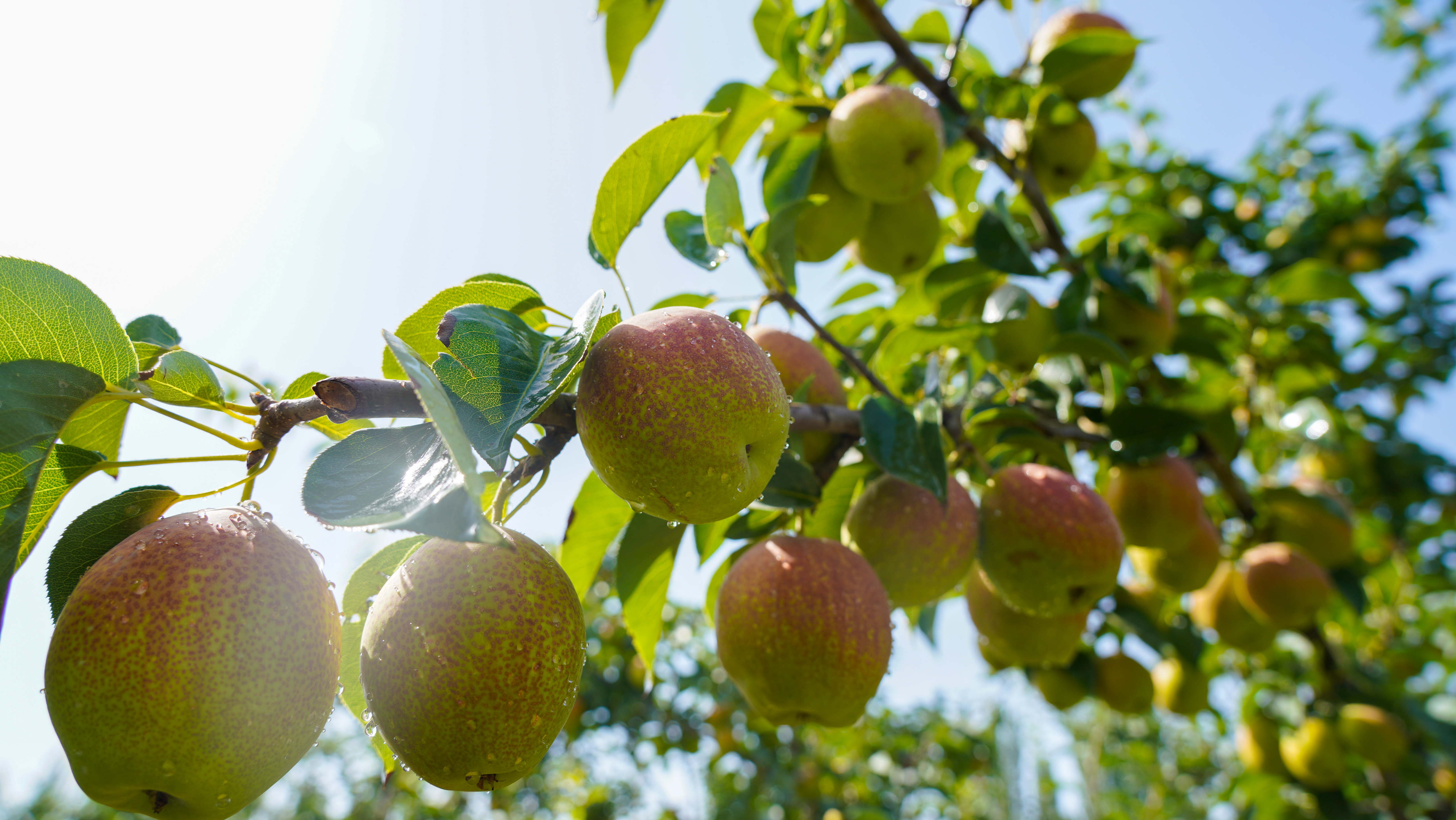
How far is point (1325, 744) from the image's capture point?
283cm

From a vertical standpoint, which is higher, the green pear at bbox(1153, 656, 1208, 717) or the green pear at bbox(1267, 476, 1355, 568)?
the green pear at bbox(1267, 476, 1355, 568)

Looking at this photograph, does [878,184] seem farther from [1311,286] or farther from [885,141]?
[1311,286]

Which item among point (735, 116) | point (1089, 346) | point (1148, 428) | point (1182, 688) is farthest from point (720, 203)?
point (1182, 688)

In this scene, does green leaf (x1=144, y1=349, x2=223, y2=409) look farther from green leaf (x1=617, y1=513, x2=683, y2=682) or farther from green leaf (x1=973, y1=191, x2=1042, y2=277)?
green leaf (x1=973, y1=191, x2=1042, y2=277)

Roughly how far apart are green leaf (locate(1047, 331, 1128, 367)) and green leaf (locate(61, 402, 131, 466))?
5.63 ft

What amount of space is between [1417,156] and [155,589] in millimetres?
4908

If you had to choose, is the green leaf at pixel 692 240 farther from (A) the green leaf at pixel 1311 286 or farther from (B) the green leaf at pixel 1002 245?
(A) the green leaf at pixel 1311 286

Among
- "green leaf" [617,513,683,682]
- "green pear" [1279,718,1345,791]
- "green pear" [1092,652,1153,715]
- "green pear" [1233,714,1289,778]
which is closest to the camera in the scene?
"green leaf" [617,513,683,682]

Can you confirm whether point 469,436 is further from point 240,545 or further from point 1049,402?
point 1049,402

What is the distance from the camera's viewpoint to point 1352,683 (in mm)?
2947

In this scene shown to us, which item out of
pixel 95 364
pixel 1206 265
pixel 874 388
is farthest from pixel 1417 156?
pixel 95 364

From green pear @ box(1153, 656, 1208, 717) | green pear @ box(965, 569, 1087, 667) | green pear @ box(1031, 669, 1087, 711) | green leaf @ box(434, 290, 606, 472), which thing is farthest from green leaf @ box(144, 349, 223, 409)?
green pear @ box(1153, 656, 1208, 717)

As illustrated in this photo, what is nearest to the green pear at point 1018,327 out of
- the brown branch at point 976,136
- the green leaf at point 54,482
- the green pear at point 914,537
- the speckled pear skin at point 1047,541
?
the brown branch at point 976,136

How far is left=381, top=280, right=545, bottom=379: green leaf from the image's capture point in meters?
0.86
